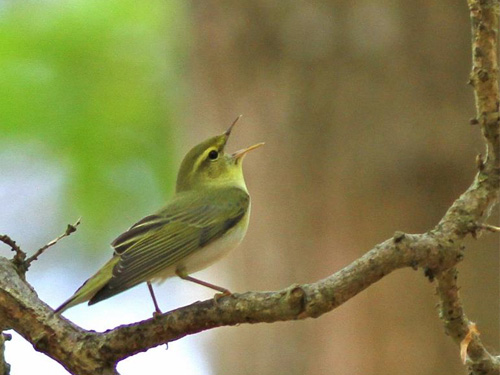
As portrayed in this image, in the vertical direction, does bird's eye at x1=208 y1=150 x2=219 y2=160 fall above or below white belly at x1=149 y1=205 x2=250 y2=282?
above

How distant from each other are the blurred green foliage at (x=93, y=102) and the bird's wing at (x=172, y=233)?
119 inches

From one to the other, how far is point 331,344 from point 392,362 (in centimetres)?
39

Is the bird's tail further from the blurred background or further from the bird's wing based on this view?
the blurred background

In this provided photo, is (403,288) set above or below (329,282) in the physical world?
above

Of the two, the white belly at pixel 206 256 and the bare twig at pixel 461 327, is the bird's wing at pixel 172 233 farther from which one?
the bare twig at pixel 461 327

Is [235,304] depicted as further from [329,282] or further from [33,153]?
[33,153]

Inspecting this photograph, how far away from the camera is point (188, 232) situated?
3.87 metres

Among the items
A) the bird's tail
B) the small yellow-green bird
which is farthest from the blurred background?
the bird's tail

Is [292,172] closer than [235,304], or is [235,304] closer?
[235,304]

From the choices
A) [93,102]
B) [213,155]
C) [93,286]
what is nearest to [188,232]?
[93,286]

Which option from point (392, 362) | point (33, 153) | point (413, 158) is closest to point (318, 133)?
point (413, 158)

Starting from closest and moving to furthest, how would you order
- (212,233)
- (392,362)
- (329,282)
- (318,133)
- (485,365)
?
(329,282), (485,365), (212,233), (392,362), (318,133)

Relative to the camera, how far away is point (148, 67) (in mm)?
8688

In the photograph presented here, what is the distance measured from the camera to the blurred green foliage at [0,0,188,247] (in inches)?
293
